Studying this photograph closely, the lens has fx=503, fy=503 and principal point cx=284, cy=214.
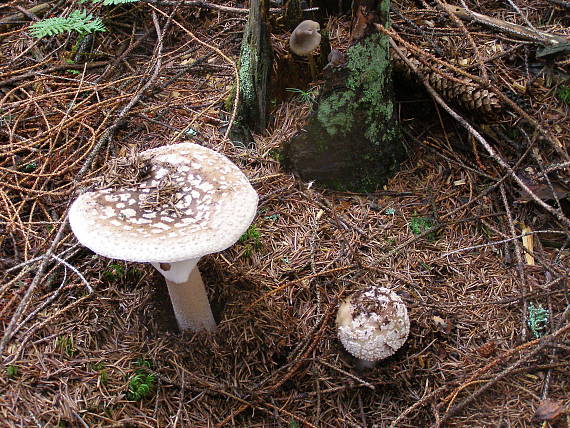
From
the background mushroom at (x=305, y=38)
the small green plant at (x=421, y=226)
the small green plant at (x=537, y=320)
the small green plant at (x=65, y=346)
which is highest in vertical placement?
the background mushroom at (x=305, y=38)

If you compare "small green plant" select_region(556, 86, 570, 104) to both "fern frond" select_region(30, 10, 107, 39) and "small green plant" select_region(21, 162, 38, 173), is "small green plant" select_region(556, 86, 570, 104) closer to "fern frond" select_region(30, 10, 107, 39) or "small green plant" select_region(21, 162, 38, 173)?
"fern frond" select_region(30, 10, 107, 39)

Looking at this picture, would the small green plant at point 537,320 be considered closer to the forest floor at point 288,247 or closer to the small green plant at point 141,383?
the forest floor at point 288,247

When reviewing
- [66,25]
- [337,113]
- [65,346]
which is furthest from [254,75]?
[65,346]

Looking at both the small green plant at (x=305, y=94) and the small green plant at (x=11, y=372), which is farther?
the small green plant at (x=305, y=94)

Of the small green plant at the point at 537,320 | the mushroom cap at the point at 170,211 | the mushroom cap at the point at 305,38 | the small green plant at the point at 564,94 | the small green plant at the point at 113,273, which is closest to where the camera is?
the mushroom cap at the point at 170,211

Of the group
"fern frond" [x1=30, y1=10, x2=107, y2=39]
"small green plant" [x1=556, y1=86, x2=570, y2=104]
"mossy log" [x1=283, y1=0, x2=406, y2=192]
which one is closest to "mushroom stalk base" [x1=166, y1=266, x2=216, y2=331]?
"mossy log" [x1=283, y1=0, x2=406, y2=192]

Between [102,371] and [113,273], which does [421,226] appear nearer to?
[113,273]

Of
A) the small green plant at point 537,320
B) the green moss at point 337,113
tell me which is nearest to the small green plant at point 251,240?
the green moss at point 337,113

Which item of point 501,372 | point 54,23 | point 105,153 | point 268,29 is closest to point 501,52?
point 268,29
